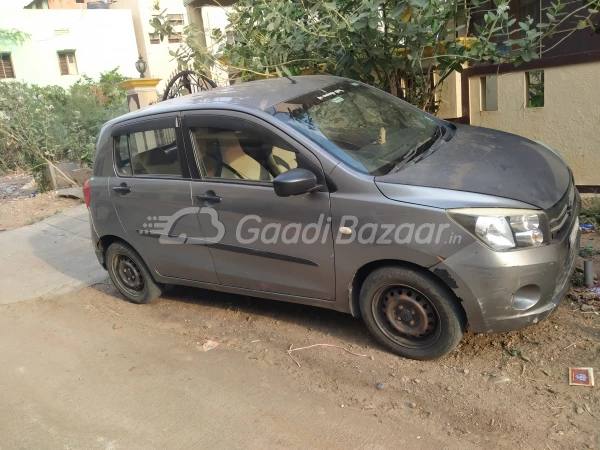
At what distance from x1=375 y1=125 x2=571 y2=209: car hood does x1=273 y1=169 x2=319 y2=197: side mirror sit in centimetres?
42

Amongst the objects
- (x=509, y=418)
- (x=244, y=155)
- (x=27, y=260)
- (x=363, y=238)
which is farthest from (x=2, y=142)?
(x=509, y=418)

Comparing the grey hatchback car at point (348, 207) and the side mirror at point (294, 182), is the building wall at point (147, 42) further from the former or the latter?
the side mirror at point (294, 182)

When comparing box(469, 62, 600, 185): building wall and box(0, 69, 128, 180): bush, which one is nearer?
box(469, 62, 600, 185): building wall

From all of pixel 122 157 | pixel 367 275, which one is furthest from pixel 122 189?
pixel 367 275

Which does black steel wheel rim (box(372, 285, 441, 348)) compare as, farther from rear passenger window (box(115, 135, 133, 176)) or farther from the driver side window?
rear passenger window (box(115, 135, 133, 176))

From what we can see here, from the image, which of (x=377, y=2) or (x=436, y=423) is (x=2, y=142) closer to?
(x=377, y=2)

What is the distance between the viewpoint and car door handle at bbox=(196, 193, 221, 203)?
4075 mm

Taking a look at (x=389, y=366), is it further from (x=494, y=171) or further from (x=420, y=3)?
(x=420, y=3)

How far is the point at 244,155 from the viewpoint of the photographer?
3988 mm

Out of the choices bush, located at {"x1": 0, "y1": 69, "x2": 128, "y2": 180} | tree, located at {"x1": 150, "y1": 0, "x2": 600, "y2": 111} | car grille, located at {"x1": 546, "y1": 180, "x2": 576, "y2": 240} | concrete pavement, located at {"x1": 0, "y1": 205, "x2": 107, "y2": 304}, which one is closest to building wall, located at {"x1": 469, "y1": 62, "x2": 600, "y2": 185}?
tree, located at {"x1": 150, "y1": 0, "x2": 600, "y2": 111}

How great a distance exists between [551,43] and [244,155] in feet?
14.2

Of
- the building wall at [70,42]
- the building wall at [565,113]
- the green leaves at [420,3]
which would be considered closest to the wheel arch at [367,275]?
the green leaves at [420,3]

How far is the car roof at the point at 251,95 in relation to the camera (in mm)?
4062

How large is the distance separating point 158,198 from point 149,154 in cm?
42
